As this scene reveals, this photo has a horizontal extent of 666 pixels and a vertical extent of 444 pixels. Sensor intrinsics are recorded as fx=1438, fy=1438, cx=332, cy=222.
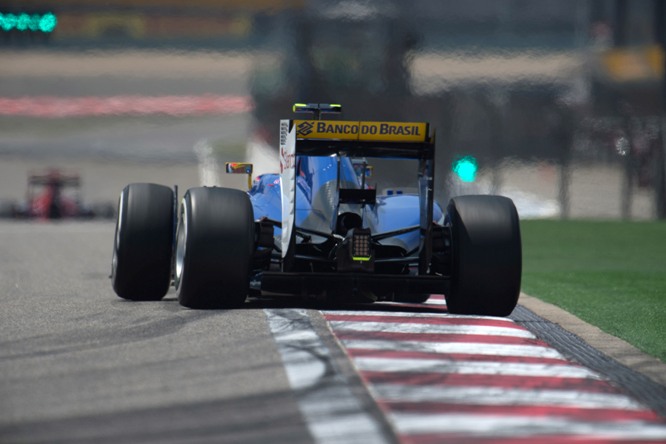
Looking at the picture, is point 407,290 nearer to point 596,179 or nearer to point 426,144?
point 426,144

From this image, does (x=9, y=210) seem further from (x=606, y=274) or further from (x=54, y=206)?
(x=606, y=274)

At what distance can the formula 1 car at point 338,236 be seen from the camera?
10.6 meters

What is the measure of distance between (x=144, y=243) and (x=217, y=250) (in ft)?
3.88

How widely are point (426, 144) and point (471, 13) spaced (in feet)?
52.7

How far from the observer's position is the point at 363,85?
27.8 metres

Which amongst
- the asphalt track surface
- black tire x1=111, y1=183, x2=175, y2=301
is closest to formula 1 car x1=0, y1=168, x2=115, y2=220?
black tire x1=111, y1=183, x2=175, y2=301

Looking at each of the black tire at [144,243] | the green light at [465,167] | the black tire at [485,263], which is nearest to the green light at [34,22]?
the green light at [465,167]

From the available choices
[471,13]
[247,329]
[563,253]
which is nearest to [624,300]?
[247,329]

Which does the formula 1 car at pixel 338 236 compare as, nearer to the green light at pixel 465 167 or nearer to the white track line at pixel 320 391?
the white track line at pixel 320 391

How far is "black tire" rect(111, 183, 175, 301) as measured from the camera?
1153 centimetres

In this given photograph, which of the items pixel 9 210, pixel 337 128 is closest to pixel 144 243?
Result: pixel 337 128

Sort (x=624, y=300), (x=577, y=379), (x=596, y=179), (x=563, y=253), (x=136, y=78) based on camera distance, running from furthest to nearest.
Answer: (x=596, y=179) → (x=136, y=78) → (x=563, y=253) → (x=624, y=300) → (x=577, y=379)

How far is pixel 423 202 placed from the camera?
11.2 metres

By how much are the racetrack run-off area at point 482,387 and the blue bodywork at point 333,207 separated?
103 cm
